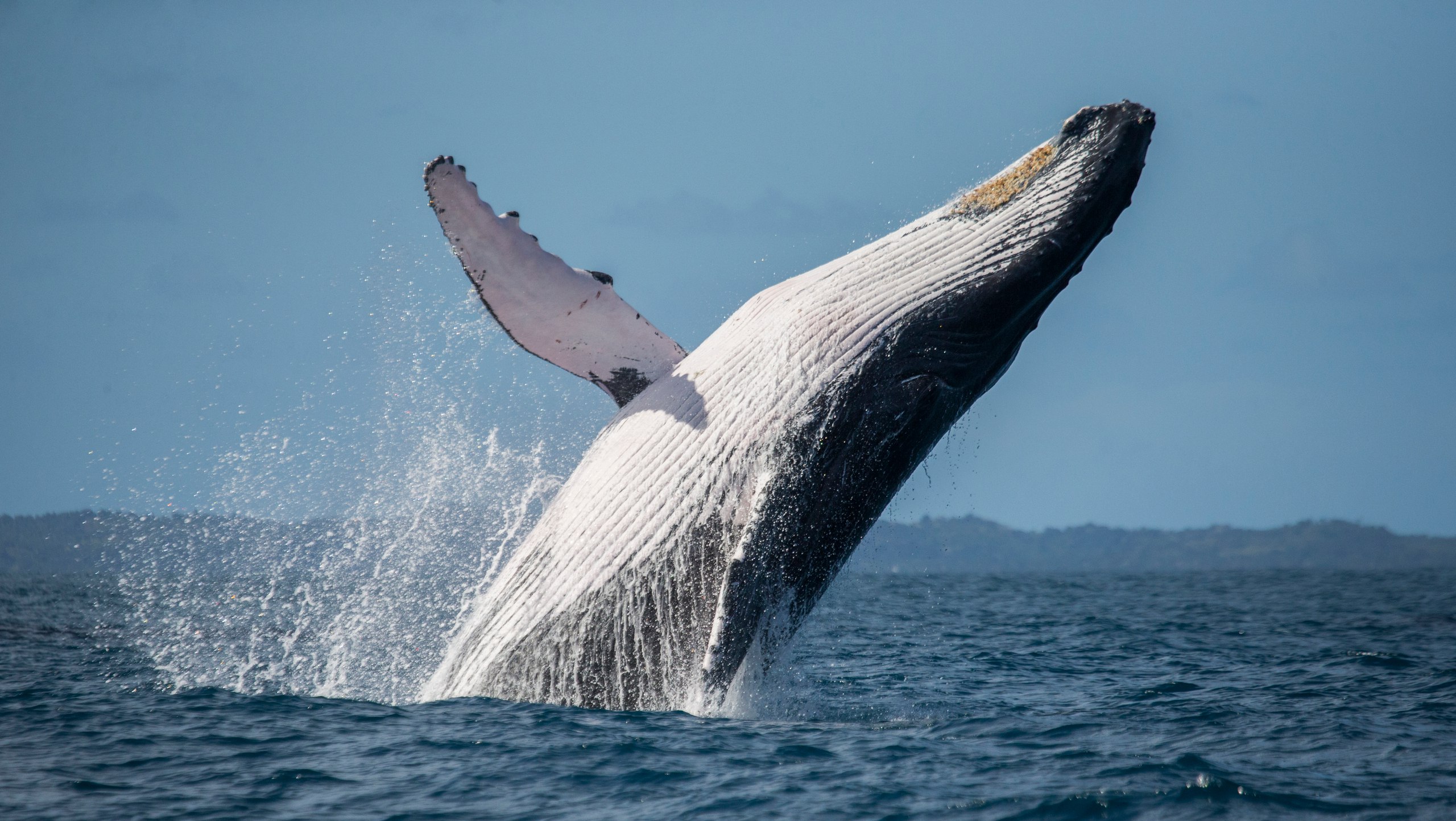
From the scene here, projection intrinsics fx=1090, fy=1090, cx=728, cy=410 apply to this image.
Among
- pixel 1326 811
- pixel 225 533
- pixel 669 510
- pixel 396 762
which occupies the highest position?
pixel 225 533

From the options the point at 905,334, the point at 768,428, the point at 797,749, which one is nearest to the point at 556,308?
the point at 768,428

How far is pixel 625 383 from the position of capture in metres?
8.66

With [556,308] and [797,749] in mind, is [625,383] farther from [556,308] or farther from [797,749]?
[797,749]

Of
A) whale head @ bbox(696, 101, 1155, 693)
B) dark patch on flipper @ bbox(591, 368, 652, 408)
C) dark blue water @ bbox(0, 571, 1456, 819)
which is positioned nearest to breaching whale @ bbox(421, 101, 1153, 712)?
whale head @ bbox(696, 101, 1155, 693)

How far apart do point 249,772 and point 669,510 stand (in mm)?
3202

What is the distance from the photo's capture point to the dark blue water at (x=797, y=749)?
6.35m

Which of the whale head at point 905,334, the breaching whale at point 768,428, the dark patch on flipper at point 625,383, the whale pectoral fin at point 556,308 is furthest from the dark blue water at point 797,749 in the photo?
the whale pectoral fin at point 556,308

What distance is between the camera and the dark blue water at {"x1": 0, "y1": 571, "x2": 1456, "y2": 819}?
635 cm

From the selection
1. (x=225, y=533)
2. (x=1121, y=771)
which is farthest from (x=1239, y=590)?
(x=225, y=533)

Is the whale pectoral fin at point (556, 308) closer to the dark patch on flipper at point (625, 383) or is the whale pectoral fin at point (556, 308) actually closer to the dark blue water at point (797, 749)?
the dark patch on flipper at point (625, 383)

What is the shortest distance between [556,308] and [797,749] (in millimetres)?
3771

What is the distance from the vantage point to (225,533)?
103750mm

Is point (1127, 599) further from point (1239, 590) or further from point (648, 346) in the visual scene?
point (648, 346)

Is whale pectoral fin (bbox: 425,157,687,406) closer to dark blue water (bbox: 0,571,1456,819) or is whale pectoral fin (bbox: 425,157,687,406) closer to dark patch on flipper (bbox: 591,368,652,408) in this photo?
dark patch on flipper (bbox: 591,368,652,408)
